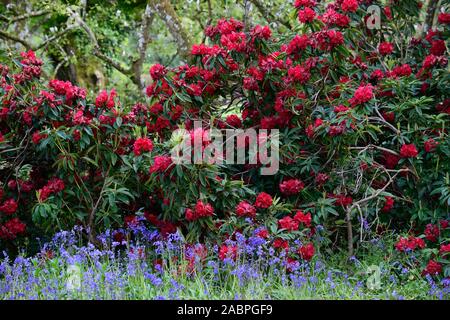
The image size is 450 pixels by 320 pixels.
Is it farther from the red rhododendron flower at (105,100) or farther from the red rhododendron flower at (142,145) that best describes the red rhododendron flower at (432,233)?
the red rhododendron flower at (105,100)

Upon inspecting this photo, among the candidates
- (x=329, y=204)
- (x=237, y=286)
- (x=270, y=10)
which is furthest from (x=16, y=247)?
(x=270, y=10)

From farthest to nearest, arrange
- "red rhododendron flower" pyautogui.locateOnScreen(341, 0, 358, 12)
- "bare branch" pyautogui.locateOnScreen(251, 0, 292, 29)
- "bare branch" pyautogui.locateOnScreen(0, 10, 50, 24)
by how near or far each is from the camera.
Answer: "bare branch" pyautogui.locateOnScreen(0, 10, 50, 24) → "bare branch" pyautogui.locateOnScreen(251, 0, 292, 29) → "red rhododendron flower" pyautogui.locateOnScreen(341, 0, 358, 12)

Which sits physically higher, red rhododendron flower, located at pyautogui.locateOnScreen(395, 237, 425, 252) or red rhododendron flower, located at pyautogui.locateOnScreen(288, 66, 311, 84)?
red rhododendron flower, located at pyautogui.locateOnScreen(288, 66, 311, 84)

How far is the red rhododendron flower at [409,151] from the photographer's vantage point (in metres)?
4.84

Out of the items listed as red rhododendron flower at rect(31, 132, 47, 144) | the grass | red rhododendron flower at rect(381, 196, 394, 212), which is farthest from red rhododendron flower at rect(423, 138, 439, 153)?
red rhododendron flower at rect(31, 132, 47, 144)

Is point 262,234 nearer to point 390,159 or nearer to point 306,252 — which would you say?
point 306,252

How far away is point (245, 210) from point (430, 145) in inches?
55.2

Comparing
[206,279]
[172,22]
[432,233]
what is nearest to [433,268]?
[432,233]

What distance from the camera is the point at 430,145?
15.8 feet

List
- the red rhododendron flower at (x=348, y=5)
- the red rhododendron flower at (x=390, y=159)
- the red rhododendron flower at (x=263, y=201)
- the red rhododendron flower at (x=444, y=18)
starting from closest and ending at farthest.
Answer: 1. the red rhododendron flower at (x=263, y=201)
2. the red rhododendron flower at (x=348, y=5)
3. the red rhododendron flower at (x=390, y=159)
4. the red rhododendron flower at (x=444, y=18)

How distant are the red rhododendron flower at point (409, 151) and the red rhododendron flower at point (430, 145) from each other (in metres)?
0.08

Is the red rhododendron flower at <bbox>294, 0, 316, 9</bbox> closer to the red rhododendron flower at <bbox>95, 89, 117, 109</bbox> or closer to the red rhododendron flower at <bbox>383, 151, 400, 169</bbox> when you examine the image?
the red rhododendron flower at <bbox>383, 151, 400, 169</bbox>

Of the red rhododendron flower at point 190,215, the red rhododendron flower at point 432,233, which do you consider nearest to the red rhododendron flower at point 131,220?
the red rhododendron flower at point 190,215

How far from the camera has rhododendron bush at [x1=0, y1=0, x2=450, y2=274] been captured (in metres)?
4.70
